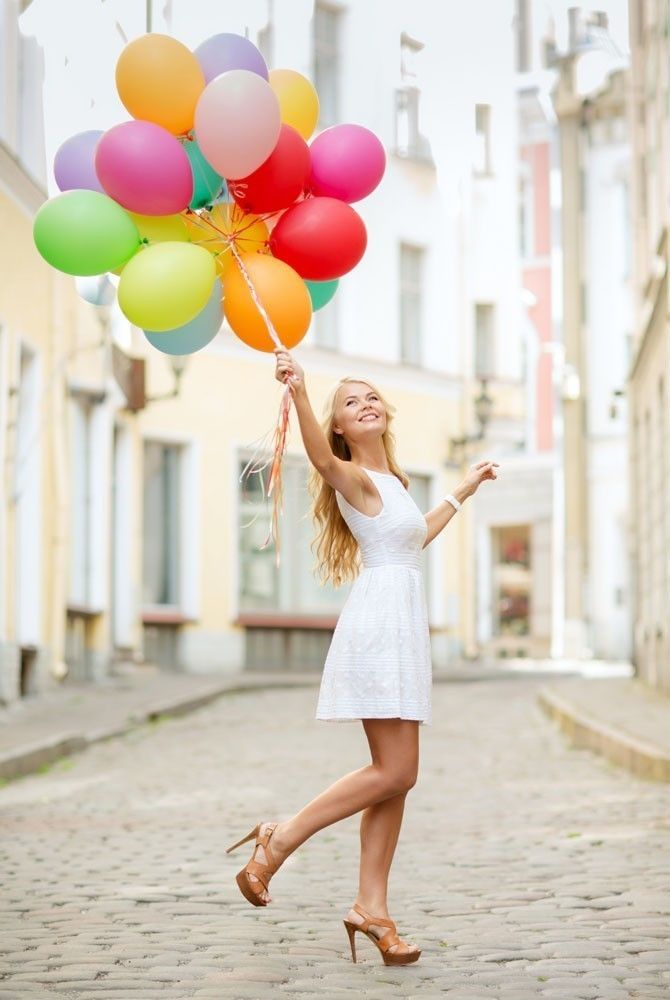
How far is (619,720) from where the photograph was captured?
14.0 metres

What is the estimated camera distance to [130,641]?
21594 mm

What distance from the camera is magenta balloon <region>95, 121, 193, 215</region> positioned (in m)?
5.43

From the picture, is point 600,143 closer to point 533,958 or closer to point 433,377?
point 433,377

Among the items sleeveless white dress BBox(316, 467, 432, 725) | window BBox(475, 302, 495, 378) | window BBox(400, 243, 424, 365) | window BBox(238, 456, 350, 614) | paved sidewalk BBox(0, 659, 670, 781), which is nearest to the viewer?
sleeveless white dress BBox(316, 467, 432, 725)

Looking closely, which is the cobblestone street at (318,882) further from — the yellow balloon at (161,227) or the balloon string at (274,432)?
the yellow balloon at (161,227)

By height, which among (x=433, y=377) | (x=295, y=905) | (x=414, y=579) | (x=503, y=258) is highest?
→ (x=503, y=258)

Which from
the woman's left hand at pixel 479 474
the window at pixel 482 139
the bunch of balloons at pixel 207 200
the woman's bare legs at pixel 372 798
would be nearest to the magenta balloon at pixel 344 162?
the bunch of balloons at pixel 207 200

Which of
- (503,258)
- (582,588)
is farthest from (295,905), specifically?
(582,588)

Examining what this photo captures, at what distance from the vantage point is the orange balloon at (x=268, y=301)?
557cm

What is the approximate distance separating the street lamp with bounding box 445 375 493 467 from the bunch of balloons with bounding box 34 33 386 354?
855 inches

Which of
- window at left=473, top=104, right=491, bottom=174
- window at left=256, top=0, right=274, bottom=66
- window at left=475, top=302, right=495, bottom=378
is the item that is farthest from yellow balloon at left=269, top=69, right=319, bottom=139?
window at left=473, top=104, right=491, bottom=174

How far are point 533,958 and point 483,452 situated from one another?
24.1 meters

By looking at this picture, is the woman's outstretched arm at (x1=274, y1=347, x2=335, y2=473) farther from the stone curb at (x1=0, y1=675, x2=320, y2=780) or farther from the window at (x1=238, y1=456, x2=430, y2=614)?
the window at (x1=238, y1=456, x2=430, y2=614)

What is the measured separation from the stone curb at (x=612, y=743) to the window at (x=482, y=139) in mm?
15160
